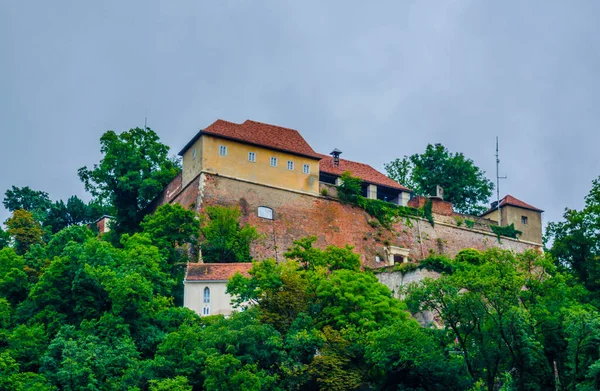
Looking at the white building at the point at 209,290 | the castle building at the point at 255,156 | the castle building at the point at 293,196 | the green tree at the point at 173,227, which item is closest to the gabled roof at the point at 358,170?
the castle building at the point at 293,196

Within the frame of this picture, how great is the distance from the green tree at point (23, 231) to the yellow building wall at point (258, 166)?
10.5 m

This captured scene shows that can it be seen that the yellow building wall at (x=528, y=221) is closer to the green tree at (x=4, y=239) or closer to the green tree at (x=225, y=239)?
the green tree at (x=225, y=239)

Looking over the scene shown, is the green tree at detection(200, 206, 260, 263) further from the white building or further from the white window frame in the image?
the white window frame

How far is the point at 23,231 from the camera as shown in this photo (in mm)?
62531

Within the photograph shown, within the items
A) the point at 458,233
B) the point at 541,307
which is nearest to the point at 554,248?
the point at 458,233

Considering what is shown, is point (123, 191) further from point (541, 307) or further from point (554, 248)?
point (541, 307)

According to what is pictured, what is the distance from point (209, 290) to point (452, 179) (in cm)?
3169

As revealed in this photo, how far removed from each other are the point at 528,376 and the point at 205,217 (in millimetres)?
23211

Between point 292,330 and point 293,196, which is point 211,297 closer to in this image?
point 292,330

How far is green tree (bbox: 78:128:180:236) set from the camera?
6184cm

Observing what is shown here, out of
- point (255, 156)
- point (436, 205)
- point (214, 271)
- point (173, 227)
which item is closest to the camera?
point (214, 271)

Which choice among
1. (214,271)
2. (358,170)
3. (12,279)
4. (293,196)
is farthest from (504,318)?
(358,170)

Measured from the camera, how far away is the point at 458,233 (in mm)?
67938

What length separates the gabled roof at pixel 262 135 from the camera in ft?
196
